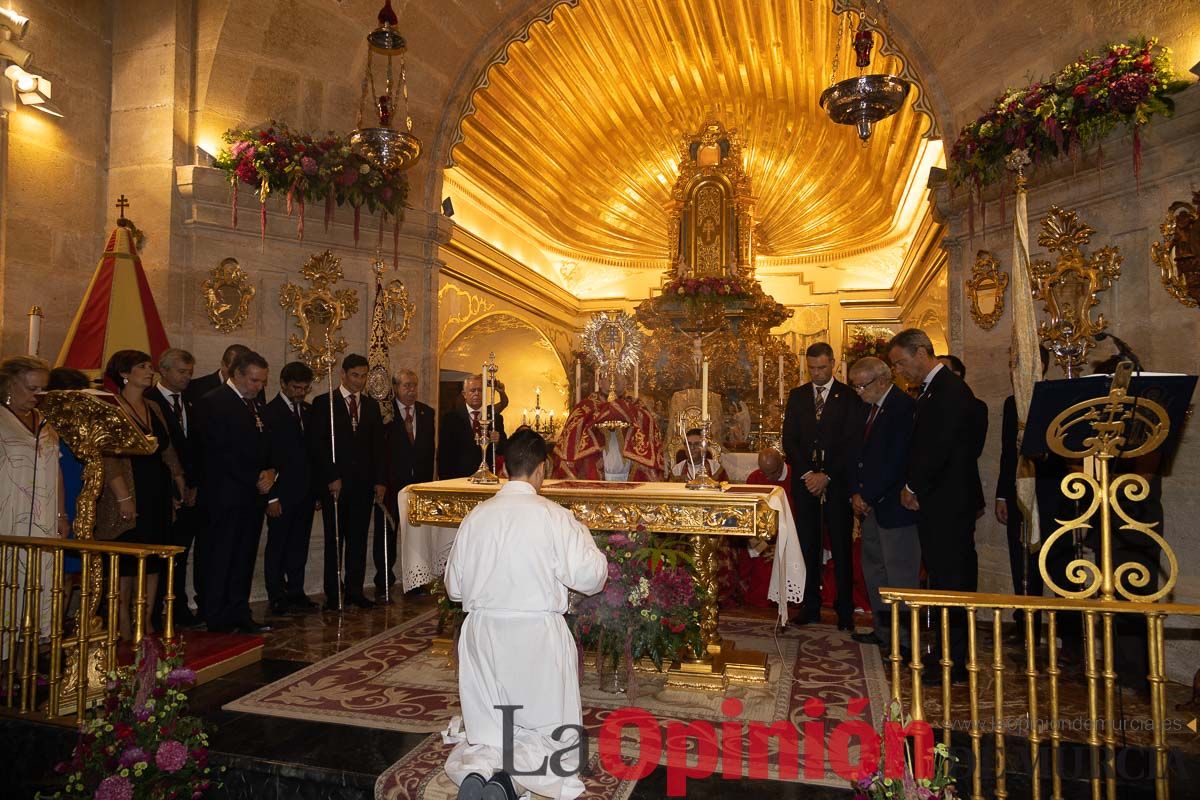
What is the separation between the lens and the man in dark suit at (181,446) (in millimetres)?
5559

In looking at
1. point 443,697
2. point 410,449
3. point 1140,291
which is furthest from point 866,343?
point 443,697

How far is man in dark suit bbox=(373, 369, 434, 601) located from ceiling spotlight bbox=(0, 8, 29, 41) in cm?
395

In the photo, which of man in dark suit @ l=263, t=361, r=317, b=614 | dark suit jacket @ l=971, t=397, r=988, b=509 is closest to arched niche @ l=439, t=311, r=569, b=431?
man in dark suit @ l=263, t=361, r=317, b=614

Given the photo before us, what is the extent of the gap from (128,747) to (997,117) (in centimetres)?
657

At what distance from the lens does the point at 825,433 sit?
6.15 m

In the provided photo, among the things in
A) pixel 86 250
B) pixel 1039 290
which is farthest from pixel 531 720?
pixel 86 250

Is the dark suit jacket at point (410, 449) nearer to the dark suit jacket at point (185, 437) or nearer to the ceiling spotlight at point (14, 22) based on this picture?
the dark suit jacket at point (185, 437)

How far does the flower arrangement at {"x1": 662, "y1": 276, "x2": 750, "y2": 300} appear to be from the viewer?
1160 cm

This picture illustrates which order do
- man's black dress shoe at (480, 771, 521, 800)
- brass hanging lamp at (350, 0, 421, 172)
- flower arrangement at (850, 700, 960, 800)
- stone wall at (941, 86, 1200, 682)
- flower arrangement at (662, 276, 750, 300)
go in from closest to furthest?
flower arrangement at (850, 700, 960, 800)
man's black dress shoe at (480, 771, 521, 800)
stone wall at (941, 86, 1200, 682)
brass hanging lamp at (350, 0, 421, 172)
flower arrangement at (662, 276, 750, 300)

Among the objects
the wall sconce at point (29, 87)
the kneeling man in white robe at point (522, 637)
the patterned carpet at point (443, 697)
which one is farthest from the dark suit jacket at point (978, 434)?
the wall sconce at point (29, 87)

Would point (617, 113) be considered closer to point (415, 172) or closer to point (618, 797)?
point (415, 172)

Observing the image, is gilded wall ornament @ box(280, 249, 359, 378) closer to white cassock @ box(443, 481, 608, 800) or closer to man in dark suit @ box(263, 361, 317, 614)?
man in dark suit @ box(263, 361, 317, 614)

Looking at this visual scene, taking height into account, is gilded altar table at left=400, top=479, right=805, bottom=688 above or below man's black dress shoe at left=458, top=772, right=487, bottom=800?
above

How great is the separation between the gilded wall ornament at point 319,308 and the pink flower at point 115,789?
4768mm
